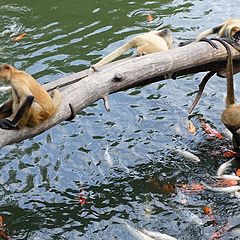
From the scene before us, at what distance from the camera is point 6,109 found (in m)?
7.07

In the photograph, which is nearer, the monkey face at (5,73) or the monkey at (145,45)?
the monkey face at (5,73)

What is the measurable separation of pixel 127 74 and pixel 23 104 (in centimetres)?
197

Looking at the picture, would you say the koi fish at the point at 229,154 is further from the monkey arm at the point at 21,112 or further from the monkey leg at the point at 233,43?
the monkey arm at the point at 21,112

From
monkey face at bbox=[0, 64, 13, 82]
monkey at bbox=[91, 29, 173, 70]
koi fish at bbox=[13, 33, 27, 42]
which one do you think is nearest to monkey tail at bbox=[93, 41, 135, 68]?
monkey at bbox=[91, 29, 173, 70]

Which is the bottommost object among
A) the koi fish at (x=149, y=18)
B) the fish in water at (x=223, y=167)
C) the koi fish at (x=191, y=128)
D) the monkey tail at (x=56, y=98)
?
the koi fish at (x=149, y=18)

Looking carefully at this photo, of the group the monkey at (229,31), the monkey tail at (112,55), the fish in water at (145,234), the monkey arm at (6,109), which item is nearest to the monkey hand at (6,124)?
the monkey arm at (6,109)

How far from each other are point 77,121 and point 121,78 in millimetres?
2947

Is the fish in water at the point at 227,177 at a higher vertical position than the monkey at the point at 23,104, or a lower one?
lower

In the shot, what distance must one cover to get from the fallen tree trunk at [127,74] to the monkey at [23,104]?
126 millimetres

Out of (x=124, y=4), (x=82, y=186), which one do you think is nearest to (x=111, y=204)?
(x=82, y=186)

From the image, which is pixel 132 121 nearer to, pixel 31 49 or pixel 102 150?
pixel 102 150

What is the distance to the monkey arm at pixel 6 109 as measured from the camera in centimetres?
705

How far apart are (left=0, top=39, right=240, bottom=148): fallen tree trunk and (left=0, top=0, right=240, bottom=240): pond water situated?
1477 mm

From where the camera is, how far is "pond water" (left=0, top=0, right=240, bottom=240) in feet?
26.1
